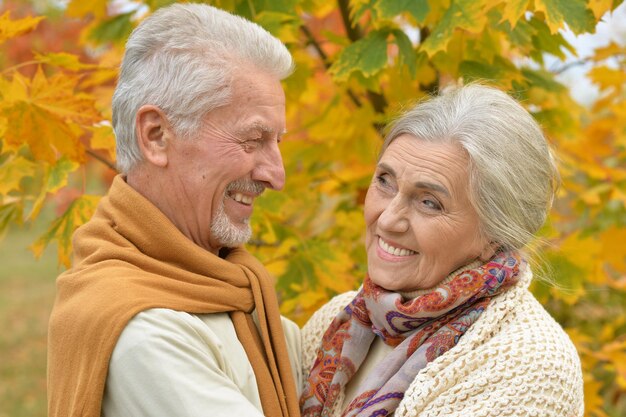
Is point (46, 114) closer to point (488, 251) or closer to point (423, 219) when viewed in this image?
point (423, 219)

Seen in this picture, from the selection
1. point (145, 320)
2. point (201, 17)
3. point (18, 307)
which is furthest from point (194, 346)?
point (18, 307)

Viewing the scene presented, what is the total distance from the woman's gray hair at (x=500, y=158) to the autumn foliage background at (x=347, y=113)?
255 millimetres

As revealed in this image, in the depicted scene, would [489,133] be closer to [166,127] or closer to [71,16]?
[166,127]

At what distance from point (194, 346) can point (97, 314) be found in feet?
0.77

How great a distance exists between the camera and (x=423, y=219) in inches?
84.0

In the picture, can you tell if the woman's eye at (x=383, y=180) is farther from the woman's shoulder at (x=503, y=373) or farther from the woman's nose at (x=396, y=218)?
the woman's shoulder at (x=503, y=373)

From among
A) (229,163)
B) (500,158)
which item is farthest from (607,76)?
(229,163)

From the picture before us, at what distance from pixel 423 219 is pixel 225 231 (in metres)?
0.54

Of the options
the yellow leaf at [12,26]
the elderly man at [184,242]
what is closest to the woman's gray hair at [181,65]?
the elderly man at [184,242]

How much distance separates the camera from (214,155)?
2080mm

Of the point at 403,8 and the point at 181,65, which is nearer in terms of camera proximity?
the point at 181,65

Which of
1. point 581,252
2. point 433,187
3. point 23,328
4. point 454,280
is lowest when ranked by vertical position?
point 23,328

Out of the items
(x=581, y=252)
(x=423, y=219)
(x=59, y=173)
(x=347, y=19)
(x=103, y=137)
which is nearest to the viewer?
(x=423, y=219)

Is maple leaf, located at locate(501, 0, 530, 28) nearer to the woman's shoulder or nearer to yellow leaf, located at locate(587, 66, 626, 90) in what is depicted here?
the woman's shoulder
